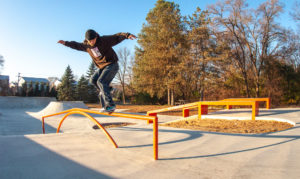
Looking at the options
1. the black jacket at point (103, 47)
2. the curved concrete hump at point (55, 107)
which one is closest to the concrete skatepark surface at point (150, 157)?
the black jacket at point (103, 47)

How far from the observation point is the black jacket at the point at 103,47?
3.89 m

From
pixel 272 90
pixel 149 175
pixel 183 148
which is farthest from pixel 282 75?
pixel 149 175

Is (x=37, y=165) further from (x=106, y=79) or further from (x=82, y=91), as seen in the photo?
(x=82, y=91)

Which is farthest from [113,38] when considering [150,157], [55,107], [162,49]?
[162,49]

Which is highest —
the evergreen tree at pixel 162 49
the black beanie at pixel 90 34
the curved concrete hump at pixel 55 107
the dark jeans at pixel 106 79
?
the evergreen tree at pixel 162 49

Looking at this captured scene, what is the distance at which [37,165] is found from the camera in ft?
9.19

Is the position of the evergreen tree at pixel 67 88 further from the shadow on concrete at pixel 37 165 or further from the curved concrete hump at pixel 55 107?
the shadow on concrete at pixel 37 165

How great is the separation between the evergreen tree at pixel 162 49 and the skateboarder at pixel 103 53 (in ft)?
50.5

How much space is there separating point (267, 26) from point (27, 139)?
895 inches

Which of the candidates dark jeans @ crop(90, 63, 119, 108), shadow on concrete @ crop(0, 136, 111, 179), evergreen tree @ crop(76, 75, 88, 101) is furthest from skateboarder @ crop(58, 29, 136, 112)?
evergreen tree @ crop(76, 75, 88, 101)

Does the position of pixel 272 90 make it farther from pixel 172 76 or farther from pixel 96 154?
pixel 96 154

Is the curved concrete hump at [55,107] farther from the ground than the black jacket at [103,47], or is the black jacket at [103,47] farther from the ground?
the black jacket at [103,47]

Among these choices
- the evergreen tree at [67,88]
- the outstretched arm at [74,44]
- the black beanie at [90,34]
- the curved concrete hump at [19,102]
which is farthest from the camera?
the evergreen tree at [67,88]

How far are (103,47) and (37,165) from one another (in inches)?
98.2
